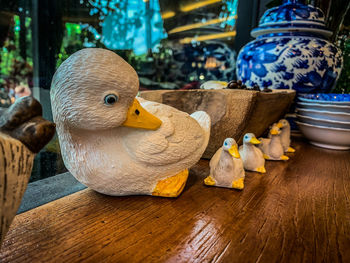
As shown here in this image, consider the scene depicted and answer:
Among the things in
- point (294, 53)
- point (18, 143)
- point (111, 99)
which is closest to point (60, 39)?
point (111, 99)

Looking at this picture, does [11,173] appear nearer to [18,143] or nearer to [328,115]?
[18,143]

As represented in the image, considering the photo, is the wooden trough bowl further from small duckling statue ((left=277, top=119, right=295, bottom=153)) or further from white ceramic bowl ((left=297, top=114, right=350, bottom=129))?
white ceramic bowl ((left=297, top=114, right=350, bottom=129))

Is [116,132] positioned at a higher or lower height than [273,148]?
higher

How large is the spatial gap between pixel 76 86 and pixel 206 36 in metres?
1.14

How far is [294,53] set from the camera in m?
0.93

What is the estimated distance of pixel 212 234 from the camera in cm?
36

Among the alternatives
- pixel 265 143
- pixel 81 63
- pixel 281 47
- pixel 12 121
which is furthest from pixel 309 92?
pixel 12 121

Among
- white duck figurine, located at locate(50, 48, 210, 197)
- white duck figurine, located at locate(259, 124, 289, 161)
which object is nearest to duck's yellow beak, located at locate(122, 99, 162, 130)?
white duck figurine, located at locate(50, 48, 210, 197)

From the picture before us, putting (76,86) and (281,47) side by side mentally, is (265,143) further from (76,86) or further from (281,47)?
(76,86)

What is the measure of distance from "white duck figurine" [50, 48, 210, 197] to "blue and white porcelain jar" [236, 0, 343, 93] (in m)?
0.60

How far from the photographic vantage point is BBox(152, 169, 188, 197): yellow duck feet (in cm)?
47

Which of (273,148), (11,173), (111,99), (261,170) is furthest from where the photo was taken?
(273,148)

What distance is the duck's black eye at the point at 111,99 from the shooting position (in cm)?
37

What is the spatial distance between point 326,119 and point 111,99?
0.80 m
